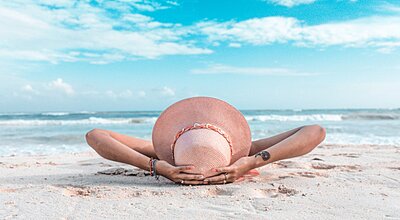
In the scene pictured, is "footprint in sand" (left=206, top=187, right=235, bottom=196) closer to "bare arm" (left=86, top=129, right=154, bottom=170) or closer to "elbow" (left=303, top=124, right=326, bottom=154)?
"bare arm" (left=86, top=129, right=154, bottom=170)

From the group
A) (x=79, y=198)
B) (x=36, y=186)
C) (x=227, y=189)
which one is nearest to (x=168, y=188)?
(x=227, y=189)

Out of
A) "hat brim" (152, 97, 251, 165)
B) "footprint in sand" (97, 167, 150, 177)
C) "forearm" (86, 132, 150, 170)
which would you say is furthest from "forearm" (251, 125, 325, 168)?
"footprint in sand" (97, 167, 150, 177)

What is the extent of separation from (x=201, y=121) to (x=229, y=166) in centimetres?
45

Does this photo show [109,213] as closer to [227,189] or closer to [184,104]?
[227,189]

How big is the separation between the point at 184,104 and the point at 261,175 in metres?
1.12

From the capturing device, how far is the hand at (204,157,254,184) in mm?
3046

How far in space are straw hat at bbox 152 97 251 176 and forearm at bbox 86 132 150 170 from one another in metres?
0.19

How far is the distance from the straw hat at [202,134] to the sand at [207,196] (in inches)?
9.7

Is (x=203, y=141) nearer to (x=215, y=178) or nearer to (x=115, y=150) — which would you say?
(x=215, y=178)

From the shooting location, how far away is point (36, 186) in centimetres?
339

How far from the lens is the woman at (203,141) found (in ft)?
10.0

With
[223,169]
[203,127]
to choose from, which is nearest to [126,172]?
[203,127]

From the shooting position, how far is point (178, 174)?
305cm

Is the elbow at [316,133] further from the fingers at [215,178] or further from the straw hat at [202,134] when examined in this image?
the fingers at [215,178]
